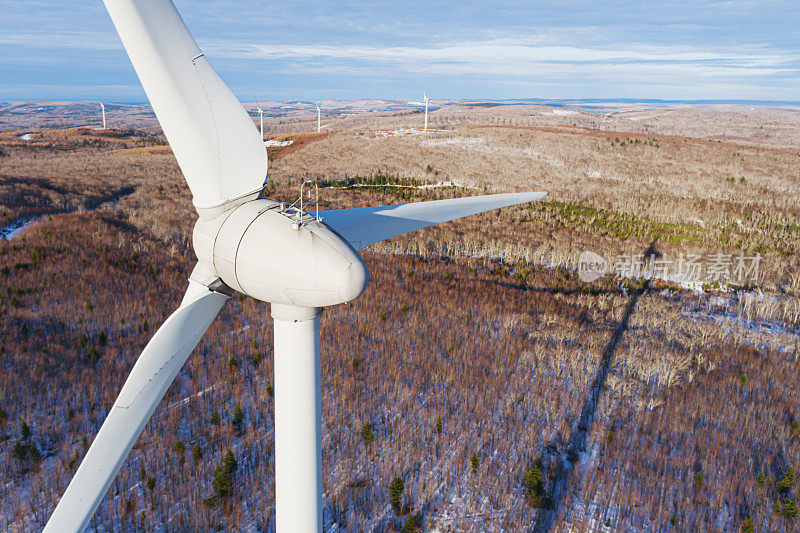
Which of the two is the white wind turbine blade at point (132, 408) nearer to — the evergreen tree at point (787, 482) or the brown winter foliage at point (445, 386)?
the brown winter foliage at point (445, 386)

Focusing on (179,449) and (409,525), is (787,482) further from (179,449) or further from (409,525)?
(179,449)

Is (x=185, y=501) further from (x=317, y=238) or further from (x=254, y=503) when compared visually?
(x=317, y=238)

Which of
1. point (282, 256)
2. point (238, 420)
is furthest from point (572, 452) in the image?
point (282, 256)

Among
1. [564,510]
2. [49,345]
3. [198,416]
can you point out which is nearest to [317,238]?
[564,510]

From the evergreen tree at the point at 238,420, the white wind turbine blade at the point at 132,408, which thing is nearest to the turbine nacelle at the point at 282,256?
the white wind turbine blade at the point at 132,408

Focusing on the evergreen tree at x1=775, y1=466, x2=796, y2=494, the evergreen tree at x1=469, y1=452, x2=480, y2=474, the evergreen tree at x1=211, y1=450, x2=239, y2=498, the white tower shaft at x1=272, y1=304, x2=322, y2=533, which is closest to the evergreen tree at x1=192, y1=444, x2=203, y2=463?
the evergreen tree at x1=211, y1=450, x2=239, y2=498
